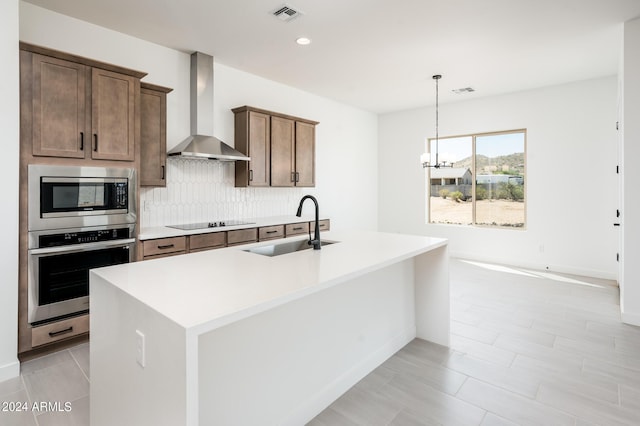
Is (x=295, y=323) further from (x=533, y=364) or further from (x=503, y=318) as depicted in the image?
(x=503, y=318)

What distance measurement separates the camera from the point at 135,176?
314 centimetres

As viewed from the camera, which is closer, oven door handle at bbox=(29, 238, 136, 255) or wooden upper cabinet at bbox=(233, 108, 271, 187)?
oven door handle at bbox=(29, 238, 136, 255)

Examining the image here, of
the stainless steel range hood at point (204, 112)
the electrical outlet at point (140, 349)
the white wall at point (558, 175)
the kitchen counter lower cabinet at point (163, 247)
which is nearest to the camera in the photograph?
the electrical outlet at point (140, 349)

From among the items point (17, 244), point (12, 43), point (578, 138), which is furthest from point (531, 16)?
point (17, 244)

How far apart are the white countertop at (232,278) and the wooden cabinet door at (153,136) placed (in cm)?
176

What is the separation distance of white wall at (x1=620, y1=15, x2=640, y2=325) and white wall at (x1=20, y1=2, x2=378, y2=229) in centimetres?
392

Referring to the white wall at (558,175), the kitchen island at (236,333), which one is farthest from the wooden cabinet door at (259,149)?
the white wall at (558,175)

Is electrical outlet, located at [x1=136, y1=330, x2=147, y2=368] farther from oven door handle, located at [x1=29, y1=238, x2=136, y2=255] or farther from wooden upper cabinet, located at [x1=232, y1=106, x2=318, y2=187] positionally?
wooden upper cabinet, located at [x1=232, y1=106, x2=318, y2=187]

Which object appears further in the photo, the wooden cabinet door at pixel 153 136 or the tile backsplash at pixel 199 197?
the tile backsplash at pixel 199 197

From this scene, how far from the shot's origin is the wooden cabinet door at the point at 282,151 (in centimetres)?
473

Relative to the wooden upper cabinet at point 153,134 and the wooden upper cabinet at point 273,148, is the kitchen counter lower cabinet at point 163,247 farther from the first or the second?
the wooden upper cabinet at point 273,148

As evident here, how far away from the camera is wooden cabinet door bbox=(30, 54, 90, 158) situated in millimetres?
2582

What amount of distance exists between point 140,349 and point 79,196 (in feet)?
6.72

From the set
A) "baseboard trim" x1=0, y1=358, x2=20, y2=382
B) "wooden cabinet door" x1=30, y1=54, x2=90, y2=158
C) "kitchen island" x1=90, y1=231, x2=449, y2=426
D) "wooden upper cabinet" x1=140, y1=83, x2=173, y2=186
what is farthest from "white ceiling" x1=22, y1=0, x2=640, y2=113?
"baseboard trim" x1=0, y1=358, x2=20, y2=382
